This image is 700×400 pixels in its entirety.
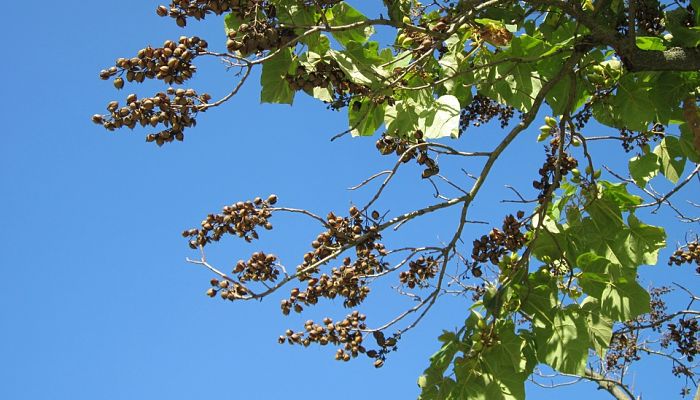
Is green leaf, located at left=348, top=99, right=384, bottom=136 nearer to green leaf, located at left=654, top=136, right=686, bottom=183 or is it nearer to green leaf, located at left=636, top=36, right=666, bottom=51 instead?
green leaf, located at left=636, top=36, right=666, bottom=51

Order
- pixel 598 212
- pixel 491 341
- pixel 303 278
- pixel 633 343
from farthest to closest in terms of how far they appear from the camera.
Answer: pixel 633 343 < pixel 598 212 < pixel 491 341 < pixel 303 278

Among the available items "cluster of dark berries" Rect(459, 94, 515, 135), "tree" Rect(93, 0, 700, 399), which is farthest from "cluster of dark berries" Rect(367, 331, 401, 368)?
"cluster of dark berries" Rect(459, 94, 515, 135)

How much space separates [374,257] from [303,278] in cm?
34

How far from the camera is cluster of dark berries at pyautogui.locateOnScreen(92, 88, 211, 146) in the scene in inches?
96.7

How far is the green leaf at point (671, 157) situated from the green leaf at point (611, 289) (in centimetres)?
100

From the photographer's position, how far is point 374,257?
3.04 meters

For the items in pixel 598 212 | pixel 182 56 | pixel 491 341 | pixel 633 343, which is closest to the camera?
pixel 182 56

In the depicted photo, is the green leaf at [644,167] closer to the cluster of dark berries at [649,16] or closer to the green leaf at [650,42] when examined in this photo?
the cluster of dark berries at [649,16]

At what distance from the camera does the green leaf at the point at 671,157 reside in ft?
12.6

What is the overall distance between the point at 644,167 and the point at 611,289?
1.02 metres

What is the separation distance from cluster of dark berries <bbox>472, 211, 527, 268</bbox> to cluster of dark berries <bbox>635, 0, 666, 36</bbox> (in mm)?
1317

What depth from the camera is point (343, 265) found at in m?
3.10

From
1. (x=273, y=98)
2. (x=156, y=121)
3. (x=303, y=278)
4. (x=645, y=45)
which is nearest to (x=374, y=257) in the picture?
(x=303, y=278)

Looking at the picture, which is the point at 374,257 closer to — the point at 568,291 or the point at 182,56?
the point at 568,291
